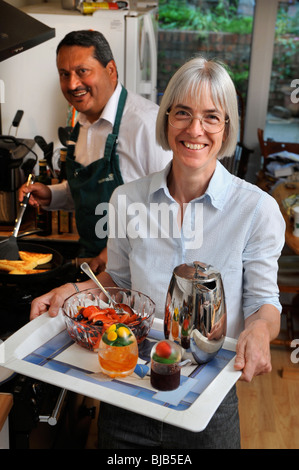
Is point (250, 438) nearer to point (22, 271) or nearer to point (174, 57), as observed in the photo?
point (22, 271)

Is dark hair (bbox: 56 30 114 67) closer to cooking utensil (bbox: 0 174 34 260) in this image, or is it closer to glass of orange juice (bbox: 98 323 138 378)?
cooking utensil (bbox: 0 174 34 260)

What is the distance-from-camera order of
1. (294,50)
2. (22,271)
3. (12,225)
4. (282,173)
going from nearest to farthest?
(22,271)
(12,225)
(282,173)
(294,50)

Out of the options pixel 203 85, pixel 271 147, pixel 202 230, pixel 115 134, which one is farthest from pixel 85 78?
pixel 271 147

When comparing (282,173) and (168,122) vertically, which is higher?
(168,122)

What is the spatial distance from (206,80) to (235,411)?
857 millimetres

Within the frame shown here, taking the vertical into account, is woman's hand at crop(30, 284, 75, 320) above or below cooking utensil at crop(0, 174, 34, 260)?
above

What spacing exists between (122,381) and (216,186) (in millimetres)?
575

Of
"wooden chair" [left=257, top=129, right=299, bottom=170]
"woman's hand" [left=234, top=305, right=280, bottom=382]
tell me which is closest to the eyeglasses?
"woman's hand" [left=234, top=305, right=280, bottom=382]

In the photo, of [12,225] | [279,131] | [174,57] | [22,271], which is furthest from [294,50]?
[22,271]

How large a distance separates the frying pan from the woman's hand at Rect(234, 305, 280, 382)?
2.89 feet

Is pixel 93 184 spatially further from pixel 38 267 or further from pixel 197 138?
pixel 197 138

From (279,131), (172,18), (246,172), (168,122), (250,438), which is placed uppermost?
(172,18)

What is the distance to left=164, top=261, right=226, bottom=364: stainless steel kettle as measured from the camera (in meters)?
1.21

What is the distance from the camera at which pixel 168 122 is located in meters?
1.50
